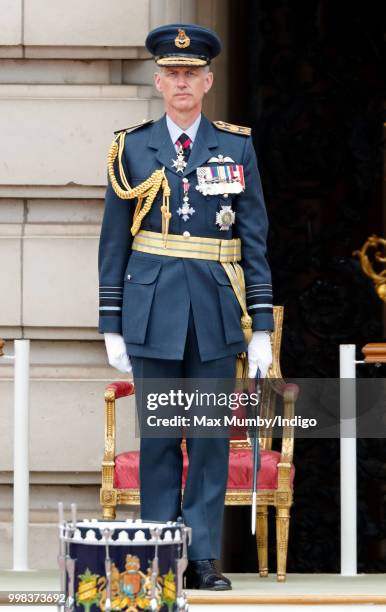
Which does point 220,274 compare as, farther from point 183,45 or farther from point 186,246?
point 183,45

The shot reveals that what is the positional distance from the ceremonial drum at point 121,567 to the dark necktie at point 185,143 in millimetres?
1942

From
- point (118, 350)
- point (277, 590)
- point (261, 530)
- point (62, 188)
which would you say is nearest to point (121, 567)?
point (118, 350)

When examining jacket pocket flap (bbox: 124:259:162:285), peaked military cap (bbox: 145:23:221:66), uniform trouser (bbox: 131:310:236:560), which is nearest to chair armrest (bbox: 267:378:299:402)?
uniform trouser (bbox: 131:310:236:560)

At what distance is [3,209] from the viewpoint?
28.7ft

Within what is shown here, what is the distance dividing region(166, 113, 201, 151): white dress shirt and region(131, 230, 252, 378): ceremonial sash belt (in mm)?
345

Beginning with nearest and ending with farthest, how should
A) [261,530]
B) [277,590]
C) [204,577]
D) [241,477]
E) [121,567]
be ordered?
[121,567], [204,577], [277,590], [241,477], [261,530]

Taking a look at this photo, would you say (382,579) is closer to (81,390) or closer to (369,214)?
(81,390)

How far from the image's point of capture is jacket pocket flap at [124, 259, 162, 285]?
6.93m

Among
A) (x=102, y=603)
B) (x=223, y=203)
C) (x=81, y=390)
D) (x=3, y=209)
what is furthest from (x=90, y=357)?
(x=102, y=603)

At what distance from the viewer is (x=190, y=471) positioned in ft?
23.1

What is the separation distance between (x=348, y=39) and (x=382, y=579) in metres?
3.78

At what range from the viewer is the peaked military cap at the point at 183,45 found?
6.91m

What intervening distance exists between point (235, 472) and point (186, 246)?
48.0 inches

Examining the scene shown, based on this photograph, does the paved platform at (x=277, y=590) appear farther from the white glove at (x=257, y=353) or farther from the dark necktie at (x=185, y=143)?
the dark necktie at (x=185, y=143)
